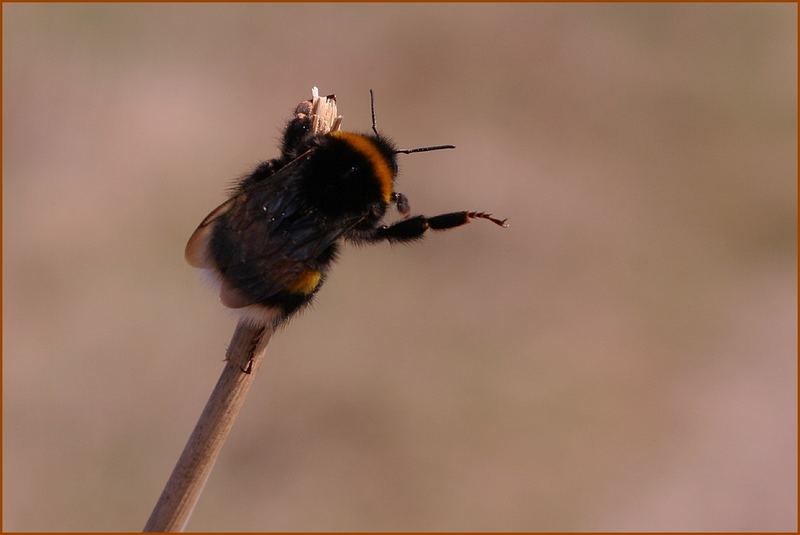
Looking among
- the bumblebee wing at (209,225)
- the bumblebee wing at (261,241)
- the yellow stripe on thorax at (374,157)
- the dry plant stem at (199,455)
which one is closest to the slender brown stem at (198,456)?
the dry plant stem at (199,455)

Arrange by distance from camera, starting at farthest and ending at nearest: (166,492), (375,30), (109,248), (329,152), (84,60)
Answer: (375,30), (84,60), (109,248), (329,152), (166,492)

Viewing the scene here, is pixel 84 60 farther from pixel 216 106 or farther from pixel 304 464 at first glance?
pixel 304 464

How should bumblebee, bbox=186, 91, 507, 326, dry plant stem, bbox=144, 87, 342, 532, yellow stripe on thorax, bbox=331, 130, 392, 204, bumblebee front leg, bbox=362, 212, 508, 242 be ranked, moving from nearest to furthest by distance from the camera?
dry plant stem, bbox=144, 87, 342, 532, bumblebee, bbox=186, 91, 507, 326, yellow stripe on thorax, bbox=331, 130, 392, 204, bumblebee front leg, bbox=362, 212, 508, 242

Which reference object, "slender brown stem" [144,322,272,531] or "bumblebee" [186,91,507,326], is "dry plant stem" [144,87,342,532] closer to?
"slender brown stem" [144,322,272,531]

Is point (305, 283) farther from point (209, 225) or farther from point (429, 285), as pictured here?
point (429, 285)

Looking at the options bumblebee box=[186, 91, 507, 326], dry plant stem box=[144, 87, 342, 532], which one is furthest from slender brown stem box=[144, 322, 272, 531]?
bumblebee box=[186, 91, 507, 326]

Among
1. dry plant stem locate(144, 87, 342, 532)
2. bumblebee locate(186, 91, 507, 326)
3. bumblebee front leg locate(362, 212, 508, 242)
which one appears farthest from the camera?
bumblebee front leg locate(362, 212, 508, 242)

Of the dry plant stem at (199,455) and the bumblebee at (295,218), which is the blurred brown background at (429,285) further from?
the dry plant stem at (199,455)

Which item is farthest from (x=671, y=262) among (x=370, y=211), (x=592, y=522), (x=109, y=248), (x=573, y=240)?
(x=370, y=211)
